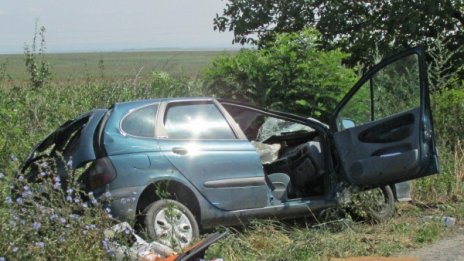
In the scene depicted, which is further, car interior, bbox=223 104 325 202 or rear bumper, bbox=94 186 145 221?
car interior, bbox=223 104 325 202

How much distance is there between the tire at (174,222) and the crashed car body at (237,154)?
0.04ft

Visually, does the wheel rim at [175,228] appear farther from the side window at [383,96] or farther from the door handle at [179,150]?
the side window at [383,96]

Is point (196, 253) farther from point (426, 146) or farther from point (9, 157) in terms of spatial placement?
point (9, 157)

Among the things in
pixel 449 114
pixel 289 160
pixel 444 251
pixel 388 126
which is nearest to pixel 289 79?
pixel 449 114

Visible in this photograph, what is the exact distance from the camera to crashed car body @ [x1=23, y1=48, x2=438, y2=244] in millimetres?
6949

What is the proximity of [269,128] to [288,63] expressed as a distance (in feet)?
9.20

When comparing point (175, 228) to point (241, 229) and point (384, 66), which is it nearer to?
point (241, 229)

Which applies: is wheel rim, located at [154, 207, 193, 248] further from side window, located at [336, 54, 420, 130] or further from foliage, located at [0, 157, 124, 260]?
side window, located at [336, 54, 420, 130]

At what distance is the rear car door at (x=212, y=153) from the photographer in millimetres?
7250

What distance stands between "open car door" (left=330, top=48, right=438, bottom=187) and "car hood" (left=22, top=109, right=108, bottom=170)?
9.26ft

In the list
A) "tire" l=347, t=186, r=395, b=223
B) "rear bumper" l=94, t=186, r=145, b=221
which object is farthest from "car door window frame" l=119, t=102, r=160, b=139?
"tire" l=347, t=186, r=395, b=223

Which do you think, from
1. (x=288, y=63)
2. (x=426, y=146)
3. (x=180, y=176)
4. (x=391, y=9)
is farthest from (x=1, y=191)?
(x=391, y=9)

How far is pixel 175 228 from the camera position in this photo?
6.80m

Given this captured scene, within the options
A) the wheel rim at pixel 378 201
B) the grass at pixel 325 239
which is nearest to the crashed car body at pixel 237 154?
the grass at pixel 325 239
